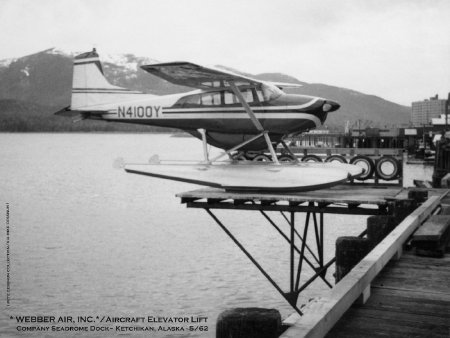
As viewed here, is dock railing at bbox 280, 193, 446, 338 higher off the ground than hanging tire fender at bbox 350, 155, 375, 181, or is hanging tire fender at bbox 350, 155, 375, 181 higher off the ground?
hanging tire fender at bbox 350, 155, 375, 181

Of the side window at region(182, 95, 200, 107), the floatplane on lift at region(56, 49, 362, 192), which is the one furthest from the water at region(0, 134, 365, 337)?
the side window at region(182, 95, 200, 107)

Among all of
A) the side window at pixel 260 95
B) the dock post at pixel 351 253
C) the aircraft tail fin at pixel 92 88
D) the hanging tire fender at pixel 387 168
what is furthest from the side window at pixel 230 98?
the hanging tire fender at pixel 387 168

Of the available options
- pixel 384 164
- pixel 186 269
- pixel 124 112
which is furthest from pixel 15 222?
pixel 384 164

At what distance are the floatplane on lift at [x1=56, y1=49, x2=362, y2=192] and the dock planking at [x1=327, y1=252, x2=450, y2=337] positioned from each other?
12.3 ft

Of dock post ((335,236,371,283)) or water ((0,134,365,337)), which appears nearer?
dock post ((335,236,371,283))

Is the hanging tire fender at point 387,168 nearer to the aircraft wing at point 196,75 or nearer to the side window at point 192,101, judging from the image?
the aircraft wing at point 196,75

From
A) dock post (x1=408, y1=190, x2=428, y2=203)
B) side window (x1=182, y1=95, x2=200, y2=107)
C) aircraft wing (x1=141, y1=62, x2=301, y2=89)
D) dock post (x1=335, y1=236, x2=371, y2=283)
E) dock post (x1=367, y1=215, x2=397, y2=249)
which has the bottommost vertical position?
dock post (x1=335, y1=236, x2=371, y2=283)

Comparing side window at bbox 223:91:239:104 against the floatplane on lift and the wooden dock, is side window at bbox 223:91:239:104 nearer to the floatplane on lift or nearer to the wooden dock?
the floatplane on lift

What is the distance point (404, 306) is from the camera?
16.9 ft

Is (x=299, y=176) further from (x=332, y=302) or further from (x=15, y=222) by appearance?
(x=15, y=222)

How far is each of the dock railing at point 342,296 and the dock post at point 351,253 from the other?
4.29 ft

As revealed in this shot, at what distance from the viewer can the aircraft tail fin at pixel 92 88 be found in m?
14.5

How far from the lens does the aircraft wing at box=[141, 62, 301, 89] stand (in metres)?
10.8

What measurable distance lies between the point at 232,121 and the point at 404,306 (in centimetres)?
752
